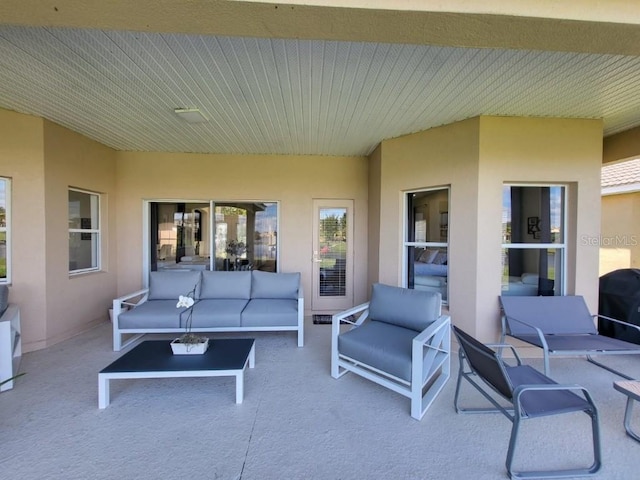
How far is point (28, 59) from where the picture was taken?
2.22 m

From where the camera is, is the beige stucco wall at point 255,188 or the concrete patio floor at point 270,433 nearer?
the concrete patio floor at point 270,433

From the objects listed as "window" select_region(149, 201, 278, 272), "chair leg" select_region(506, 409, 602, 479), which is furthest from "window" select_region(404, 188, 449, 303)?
"window" select_region(149, 201, 278, 272)

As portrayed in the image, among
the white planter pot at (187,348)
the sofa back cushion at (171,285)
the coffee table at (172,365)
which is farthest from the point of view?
the sofa back cushion at (171,285)

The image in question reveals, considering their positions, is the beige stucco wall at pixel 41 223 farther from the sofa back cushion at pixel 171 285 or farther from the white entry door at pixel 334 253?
the white entry door at pixel 334 253

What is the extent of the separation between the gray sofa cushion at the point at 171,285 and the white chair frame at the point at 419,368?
2.40 metres

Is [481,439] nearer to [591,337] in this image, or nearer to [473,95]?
[591,337]

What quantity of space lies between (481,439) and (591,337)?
2.06 metres

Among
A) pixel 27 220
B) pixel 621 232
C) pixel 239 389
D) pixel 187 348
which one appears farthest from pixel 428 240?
pixel 621 232

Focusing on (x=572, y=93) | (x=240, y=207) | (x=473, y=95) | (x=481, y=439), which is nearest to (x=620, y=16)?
(x=473, y=95)

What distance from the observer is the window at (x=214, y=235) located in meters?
4.92

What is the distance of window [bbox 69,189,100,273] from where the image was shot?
13.0 feet

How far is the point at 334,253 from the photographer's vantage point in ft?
16.4

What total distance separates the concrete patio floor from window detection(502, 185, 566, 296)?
1.17 meters

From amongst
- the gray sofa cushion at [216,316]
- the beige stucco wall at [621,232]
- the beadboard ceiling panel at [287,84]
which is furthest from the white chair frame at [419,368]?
the beige stucco wall at [621,232]
